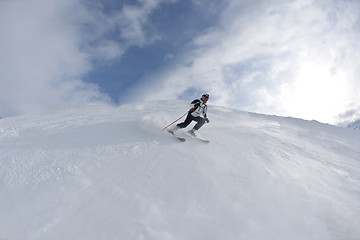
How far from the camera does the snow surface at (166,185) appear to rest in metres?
4.14

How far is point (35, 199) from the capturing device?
15.3 feet

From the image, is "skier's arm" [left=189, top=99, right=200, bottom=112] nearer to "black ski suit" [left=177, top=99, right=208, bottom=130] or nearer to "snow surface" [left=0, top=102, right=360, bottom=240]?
"black ski suit" [left=177, top=99, right=208, bottom=130]

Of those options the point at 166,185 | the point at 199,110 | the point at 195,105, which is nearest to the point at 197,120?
the point at 199,110

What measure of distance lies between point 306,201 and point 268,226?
1.66 meters

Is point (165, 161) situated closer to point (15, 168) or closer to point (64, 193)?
point (64, 193)

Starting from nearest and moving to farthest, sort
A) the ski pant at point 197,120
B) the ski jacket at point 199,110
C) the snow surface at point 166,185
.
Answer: the snow surface at point 166,185 < the ski pant at point 197,120 < the ski jacket at point 199,110

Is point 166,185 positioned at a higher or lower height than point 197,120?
lower

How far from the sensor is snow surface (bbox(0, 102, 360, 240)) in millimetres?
4145

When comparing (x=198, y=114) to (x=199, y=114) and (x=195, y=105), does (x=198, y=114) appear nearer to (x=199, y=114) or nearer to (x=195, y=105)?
(x=199, y=114)

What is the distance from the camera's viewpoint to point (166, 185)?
17.7ft

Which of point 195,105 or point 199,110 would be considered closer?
point 199,110

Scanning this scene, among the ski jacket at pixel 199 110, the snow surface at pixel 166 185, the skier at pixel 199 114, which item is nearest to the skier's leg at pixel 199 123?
the skier at pixel 199 114

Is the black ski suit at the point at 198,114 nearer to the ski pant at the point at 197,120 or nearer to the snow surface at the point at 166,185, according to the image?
the ski pant at the point at 197,120

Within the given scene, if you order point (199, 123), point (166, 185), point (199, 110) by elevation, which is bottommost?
point (166, 185)
